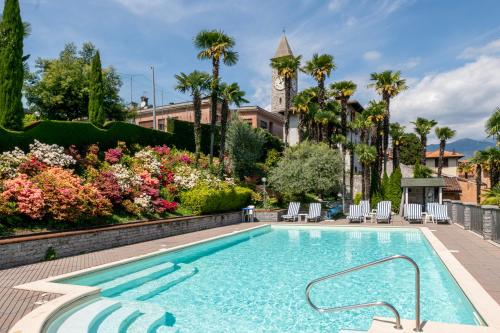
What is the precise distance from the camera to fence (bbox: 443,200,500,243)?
40.3 feet

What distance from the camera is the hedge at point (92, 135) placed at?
16.0 metres

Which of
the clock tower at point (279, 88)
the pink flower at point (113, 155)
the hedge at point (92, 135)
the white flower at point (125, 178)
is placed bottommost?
the white flower at point (125, 178)

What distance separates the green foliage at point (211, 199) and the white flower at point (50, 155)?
5.73 meters

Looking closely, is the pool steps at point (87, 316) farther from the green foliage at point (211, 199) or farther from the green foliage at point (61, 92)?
the green foliage at point (61, 92)

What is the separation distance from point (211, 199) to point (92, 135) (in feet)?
24.0

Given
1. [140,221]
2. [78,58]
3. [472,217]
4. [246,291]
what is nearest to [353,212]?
[472,217]

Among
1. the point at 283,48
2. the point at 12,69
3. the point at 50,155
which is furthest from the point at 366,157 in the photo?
the point at 283,48

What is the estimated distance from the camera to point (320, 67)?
30641 mm

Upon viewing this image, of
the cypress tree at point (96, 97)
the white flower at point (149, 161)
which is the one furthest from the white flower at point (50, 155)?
the cypress tree at point (96, 97)

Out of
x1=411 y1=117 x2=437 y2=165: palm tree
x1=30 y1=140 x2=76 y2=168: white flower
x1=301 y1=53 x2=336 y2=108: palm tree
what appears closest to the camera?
x1=30 y1=140 x2=76 y2=168: white flower

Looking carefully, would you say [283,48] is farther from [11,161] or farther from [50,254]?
[50,254]

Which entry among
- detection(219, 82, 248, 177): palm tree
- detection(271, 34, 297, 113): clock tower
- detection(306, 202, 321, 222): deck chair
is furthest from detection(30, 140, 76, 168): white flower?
detection(271, 34, 297, 113): clock tower

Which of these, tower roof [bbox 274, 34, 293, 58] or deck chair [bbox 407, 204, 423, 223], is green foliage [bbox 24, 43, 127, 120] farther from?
tower roof [bbox 274, 34, 293, 58]

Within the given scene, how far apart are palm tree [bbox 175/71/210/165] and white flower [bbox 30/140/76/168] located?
354 inches
